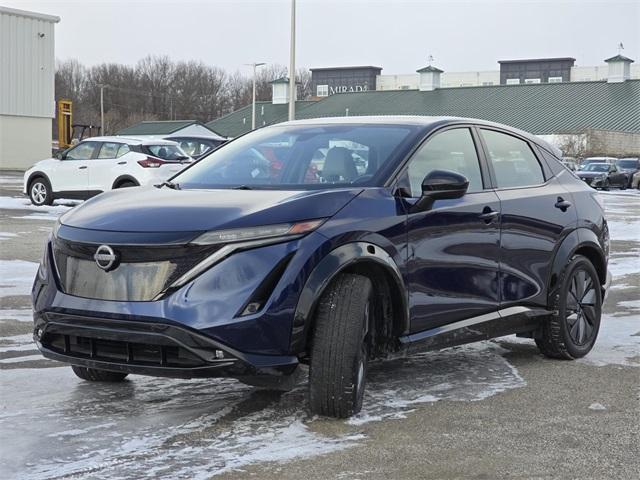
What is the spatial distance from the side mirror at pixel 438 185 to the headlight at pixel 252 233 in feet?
3.07

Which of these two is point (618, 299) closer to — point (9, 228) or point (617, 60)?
point (9, 228)

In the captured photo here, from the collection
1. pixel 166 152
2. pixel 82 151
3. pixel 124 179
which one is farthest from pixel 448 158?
pixel 82 151

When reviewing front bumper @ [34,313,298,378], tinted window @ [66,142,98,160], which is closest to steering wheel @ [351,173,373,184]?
front bumper @ [34,313,298,378]

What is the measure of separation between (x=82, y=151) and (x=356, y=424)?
16670mm

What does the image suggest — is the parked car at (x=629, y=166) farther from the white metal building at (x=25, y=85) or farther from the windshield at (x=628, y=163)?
the white metal building at (x=25, y=85)

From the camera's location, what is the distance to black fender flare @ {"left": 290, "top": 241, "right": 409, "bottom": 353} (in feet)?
14.8

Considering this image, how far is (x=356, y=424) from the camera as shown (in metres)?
4.73

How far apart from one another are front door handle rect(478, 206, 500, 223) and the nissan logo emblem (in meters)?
2.30

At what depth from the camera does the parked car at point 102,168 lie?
19.3m

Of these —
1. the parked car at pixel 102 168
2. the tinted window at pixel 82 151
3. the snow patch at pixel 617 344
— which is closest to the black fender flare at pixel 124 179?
the parked car at pixel 102 168

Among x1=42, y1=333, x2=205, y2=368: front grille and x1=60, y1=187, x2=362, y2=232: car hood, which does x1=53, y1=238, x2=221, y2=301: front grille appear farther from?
x1=42, y1=333, x2=205, y2=368: front grille

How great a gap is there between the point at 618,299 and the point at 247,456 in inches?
243

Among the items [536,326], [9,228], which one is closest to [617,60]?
[9,228]

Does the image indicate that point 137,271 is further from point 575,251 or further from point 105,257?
point 575,251
